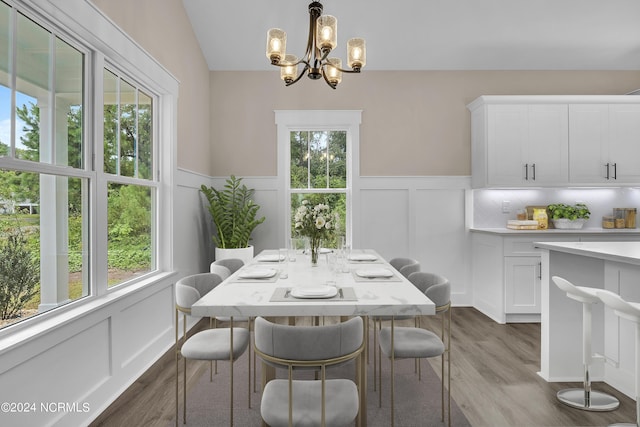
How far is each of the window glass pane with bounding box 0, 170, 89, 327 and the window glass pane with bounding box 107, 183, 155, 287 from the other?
309mm

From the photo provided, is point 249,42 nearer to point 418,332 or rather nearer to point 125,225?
point 125,225

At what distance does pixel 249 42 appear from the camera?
4383 mm

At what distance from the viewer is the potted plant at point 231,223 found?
428 cm

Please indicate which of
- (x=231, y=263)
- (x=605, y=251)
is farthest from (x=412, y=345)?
(x=231, y=263)

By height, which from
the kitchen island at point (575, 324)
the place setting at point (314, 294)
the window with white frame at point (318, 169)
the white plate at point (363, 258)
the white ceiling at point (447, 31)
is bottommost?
the kitchen island at point (575, 324)

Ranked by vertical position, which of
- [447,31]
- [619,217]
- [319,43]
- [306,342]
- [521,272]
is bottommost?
[521,272]

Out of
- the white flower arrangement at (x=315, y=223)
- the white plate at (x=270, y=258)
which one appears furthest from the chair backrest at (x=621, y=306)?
the white plate at (x=270, y=258)

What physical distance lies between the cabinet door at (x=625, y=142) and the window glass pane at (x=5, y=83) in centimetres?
554

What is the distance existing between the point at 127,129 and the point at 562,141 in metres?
4.59

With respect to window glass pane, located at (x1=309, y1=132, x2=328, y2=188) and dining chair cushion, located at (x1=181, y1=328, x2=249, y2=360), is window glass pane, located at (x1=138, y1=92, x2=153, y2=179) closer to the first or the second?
dining chair cushion, located at (x1=181, y1=328, x2=249, y2=360)

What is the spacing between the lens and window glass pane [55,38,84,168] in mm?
2133

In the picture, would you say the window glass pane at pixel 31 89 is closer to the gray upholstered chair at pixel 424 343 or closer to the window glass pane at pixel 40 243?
the window glass pane at pixel 40 243

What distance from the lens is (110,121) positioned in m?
2.66

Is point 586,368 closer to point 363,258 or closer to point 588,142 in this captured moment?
point 363,258
